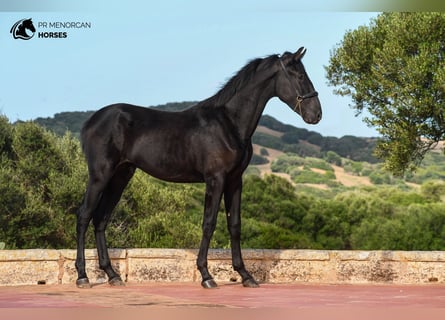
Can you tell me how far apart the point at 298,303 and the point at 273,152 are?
64616 mm

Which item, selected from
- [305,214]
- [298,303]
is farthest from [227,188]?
[305,214]

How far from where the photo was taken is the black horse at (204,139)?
10.7 metres

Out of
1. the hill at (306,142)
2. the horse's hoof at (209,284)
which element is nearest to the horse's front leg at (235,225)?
the horse's hoof at (209,284)

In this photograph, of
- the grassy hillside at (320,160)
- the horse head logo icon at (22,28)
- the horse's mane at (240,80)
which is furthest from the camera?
the grassy hillside at (320,160)

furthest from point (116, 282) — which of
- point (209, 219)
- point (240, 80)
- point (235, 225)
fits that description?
point (240, 80)

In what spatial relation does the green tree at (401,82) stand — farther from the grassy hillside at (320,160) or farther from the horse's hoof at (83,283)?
the grassy hillside at (320,160)

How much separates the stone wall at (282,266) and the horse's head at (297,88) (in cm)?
210

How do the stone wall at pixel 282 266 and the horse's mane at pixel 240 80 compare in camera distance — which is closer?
the horse's mane at pixel 240 80

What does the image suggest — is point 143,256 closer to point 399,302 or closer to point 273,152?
point 399,302

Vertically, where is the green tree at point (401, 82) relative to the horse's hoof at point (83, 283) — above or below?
above

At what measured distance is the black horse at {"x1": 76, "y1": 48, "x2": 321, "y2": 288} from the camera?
421 inches

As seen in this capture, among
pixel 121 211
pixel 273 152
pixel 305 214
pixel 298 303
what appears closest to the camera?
pixel 298 303

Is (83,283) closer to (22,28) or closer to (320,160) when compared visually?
(22,28)

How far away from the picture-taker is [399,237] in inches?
1817
